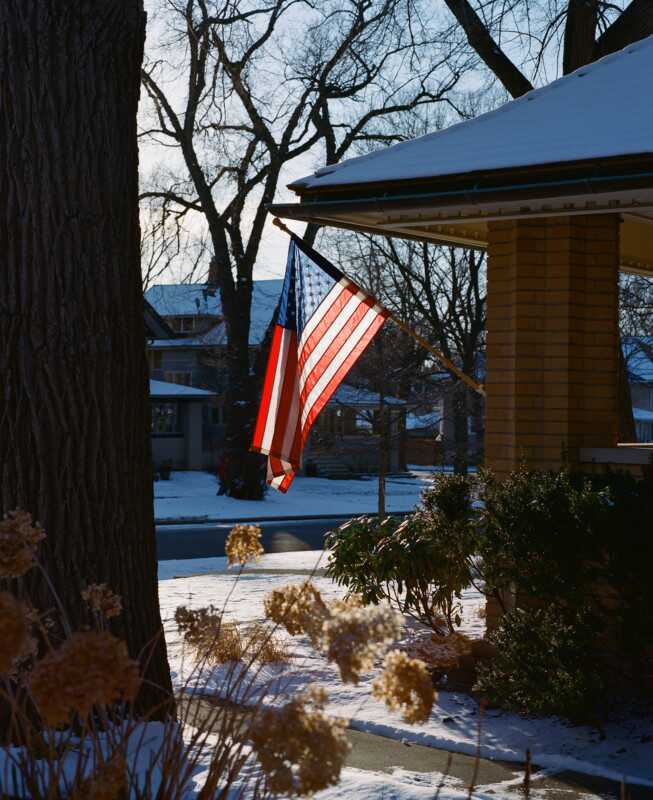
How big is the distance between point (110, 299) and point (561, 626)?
334cm

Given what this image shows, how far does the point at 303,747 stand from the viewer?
2711mm

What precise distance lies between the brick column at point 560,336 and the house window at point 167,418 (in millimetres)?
40833

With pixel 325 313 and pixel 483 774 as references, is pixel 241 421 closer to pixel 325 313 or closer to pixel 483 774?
pixel 325 313

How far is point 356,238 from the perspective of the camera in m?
39.7

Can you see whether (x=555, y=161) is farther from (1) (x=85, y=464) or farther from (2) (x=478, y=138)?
(1) (x=85, y=464)

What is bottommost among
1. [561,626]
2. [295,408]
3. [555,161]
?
[561,626]

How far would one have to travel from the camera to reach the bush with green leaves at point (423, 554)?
897cm

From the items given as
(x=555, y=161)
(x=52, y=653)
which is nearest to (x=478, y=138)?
(x=555, y=161)

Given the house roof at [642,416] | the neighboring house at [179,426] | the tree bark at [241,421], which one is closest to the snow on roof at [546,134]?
the tree bark at [241,421]

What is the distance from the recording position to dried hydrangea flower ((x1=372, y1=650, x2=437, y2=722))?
2779 millimetres

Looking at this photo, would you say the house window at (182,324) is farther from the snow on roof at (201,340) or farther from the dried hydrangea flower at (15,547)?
the dried hydrangea flower at (15,547)

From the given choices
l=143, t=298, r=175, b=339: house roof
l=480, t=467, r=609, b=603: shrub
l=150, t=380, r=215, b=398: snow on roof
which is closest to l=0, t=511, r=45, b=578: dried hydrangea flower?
l=480, t=467, r=609, b=603: shrub

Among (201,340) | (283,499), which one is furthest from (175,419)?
(283,499)

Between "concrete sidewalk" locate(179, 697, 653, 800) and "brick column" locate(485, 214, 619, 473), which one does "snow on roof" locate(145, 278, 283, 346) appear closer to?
"brick column" locate(485, 214, 619, 473)
